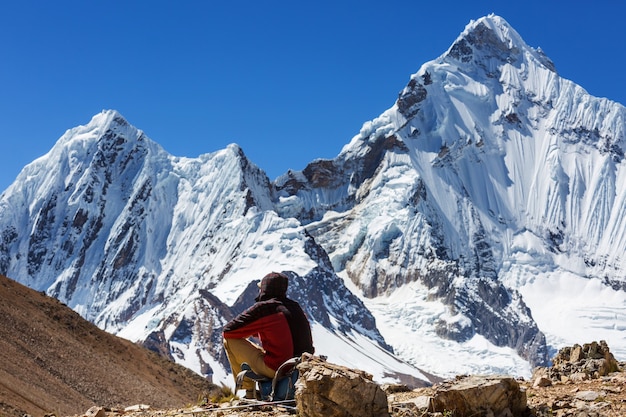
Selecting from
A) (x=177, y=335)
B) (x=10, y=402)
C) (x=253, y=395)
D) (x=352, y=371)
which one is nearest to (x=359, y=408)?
(x=352, y=371)

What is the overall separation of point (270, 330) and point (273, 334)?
0.07m

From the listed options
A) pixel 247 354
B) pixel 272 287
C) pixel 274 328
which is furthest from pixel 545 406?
pixel 247 354

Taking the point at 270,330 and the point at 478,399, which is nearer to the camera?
the point at 478,399

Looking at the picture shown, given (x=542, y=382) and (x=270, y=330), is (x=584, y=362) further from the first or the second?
(x=270, y=330)

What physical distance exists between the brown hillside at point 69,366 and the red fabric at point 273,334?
68.3 ft

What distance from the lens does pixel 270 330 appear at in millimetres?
13820

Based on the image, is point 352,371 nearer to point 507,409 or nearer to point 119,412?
point 507,409

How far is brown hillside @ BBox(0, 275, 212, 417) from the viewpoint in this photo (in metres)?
39.0

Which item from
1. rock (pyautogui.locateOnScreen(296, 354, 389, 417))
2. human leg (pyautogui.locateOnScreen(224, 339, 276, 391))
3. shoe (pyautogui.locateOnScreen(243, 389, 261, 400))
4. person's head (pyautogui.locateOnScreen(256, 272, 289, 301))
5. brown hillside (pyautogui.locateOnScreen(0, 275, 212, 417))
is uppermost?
brown hillside (pyautogui.locateOnScreen(0, 275, 212, 417))

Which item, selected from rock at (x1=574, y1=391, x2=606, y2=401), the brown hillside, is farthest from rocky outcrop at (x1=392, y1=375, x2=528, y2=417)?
the brown hillside

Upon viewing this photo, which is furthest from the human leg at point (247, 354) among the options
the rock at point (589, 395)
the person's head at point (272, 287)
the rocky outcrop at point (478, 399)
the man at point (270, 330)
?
the rock at point (589, 395)

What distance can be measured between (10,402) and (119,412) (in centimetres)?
1735

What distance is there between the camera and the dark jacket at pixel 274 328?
1380 cm

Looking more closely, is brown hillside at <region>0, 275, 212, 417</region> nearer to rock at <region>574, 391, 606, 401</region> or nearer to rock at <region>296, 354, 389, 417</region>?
rock at <region>574, 391, 606, 401</region>
